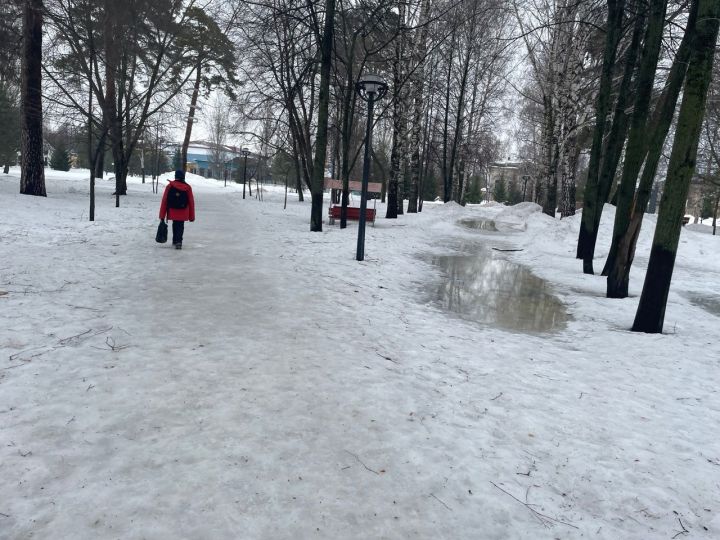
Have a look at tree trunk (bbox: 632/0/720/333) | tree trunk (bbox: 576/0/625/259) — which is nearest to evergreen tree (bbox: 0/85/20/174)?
tree trunk (bbox: 576/0/625/259)

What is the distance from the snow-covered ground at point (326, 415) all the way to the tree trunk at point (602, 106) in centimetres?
433

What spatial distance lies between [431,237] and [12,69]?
53.6ft

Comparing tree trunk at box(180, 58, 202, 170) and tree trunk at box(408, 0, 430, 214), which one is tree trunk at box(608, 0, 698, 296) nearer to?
tree trunk at box(408, 0, 430, 214)

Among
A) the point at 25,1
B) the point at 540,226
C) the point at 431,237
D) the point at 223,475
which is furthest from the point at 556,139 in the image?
the point at 223,475

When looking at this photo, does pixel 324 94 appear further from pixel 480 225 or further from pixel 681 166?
pixel 480 225

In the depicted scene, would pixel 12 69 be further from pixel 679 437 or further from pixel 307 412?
pixel 679 437

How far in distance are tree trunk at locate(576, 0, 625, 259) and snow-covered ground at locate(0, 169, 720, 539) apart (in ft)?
14.2

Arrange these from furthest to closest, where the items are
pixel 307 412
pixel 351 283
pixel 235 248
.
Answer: pixel 235 248
pixel 351 283
pixel 307 412

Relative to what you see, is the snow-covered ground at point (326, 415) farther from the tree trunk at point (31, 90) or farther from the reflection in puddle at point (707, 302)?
the tree trunk at point (31, 90)

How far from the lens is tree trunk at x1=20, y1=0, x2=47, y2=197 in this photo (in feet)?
47.0

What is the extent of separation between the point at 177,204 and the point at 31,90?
1069 centimetres

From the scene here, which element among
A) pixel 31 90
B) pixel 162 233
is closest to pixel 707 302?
pixel 162 233

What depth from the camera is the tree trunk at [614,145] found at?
9148mm

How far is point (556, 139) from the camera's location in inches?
834
